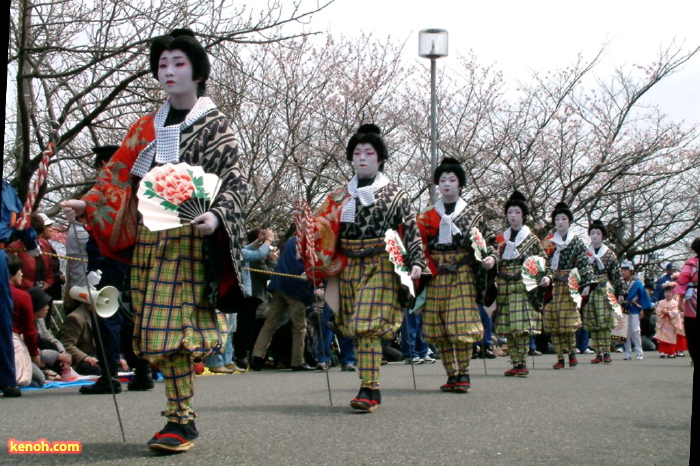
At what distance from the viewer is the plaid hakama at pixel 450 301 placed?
8.73 meters

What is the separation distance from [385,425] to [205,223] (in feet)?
6.78

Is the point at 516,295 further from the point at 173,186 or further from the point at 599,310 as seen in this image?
the point at 173,186

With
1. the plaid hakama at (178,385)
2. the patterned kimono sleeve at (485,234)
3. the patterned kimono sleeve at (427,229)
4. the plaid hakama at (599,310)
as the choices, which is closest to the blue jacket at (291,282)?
the patterned kimono sleeve at (427,229)

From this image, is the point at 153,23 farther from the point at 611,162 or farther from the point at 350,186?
the point at 611,162

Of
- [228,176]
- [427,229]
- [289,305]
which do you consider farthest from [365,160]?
[289,305]

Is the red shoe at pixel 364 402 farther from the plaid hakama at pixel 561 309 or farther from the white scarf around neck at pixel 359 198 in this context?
the plaid hakama at pixel 561 309

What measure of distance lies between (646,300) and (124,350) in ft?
40.6

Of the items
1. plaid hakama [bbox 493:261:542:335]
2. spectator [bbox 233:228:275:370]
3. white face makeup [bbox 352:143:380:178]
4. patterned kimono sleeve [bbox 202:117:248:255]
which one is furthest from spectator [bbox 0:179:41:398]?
plaid hakama [bbox 493:261:542:335]

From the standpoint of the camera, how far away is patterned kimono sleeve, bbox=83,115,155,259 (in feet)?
16.0

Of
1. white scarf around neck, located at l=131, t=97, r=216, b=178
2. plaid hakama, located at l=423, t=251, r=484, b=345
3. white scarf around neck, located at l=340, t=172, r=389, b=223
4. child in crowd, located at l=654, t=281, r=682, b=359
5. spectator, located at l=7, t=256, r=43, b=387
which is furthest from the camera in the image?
child in crowd, located at l=654, t=281, r=682, b=359

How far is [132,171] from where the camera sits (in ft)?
16.2

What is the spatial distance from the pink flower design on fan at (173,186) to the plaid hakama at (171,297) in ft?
0.86

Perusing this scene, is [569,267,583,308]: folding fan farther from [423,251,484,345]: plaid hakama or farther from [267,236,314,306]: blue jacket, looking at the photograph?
[423,251,484,345]: plaid hakama

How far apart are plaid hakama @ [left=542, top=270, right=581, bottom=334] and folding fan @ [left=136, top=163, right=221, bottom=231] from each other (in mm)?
9507
